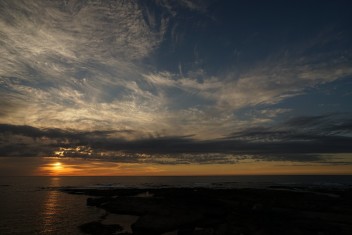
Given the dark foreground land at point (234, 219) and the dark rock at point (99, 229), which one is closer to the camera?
the dark foreground land at point (234, 219)

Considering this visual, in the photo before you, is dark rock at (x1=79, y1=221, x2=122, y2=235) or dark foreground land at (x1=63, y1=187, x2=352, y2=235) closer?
dark foreground land at (x1=63, y1=187, x2=352, y2=235)

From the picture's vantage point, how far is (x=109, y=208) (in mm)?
53000

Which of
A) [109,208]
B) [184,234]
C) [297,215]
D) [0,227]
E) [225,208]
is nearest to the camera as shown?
[184,234]

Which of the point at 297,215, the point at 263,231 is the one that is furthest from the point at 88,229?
the point at 297,215

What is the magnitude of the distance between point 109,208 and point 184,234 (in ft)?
91.1

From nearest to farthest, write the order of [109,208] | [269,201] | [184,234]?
[184,234] → [109,208] → [269,201]

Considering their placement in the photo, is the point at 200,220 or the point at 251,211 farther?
the point at 251,211

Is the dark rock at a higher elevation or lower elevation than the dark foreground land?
lower

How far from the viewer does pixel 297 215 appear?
140ft

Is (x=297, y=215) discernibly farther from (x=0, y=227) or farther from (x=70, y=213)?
(x=0, y=227)

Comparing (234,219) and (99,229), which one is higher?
(234,219)

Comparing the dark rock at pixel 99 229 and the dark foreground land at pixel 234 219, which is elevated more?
the dark foreground land at pixel 234 219

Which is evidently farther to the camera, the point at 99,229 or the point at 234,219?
the point at 234,219

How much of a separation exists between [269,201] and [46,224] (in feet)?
128
